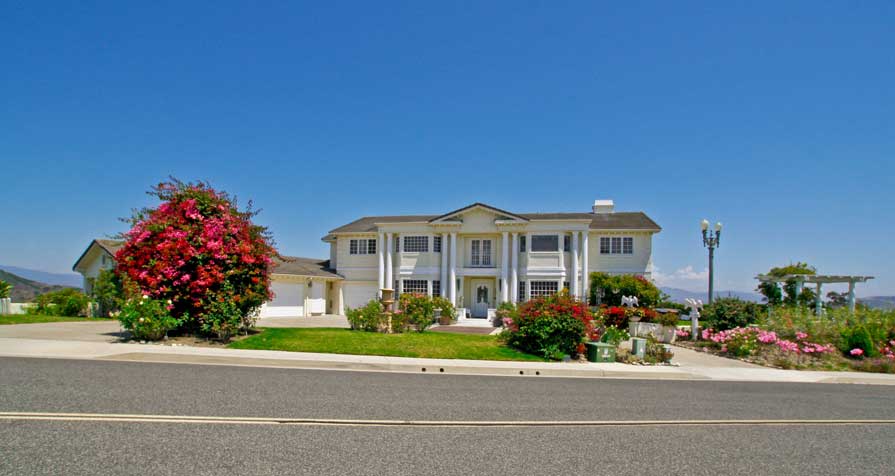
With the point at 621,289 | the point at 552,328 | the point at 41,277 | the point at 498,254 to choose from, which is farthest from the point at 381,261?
the point at 41,277

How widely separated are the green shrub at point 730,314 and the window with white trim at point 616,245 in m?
11.8

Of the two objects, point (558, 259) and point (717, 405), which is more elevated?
point (558, 259)

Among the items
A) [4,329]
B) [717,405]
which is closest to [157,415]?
[717,405]

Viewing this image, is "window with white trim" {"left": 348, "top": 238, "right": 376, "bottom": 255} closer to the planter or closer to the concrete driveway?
the concrete driveway

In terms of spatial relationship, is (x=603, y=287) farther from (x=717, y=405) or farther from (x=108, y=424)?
(x=108, y=424)

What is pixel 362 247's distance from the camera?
38.1m

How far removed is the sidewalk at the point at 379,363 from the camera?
1335 cm

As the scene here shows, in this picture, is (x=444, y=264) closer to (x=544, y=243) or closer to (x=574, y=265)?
(x=544, y=243)

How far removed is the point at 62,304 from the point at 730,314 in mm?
31838

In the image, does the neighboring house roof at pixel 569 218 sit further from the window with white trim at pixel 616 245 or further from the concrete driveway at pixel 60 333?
the concrete driveway at pixel 60 333

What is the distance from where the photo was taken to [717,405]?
32.3ft

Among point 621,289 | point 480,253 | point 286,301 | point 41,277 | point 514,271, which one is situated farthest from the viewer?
point 41,277

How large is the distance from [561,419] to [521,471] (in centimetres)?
275

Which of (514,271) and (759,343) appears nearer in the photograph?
(759,343)
